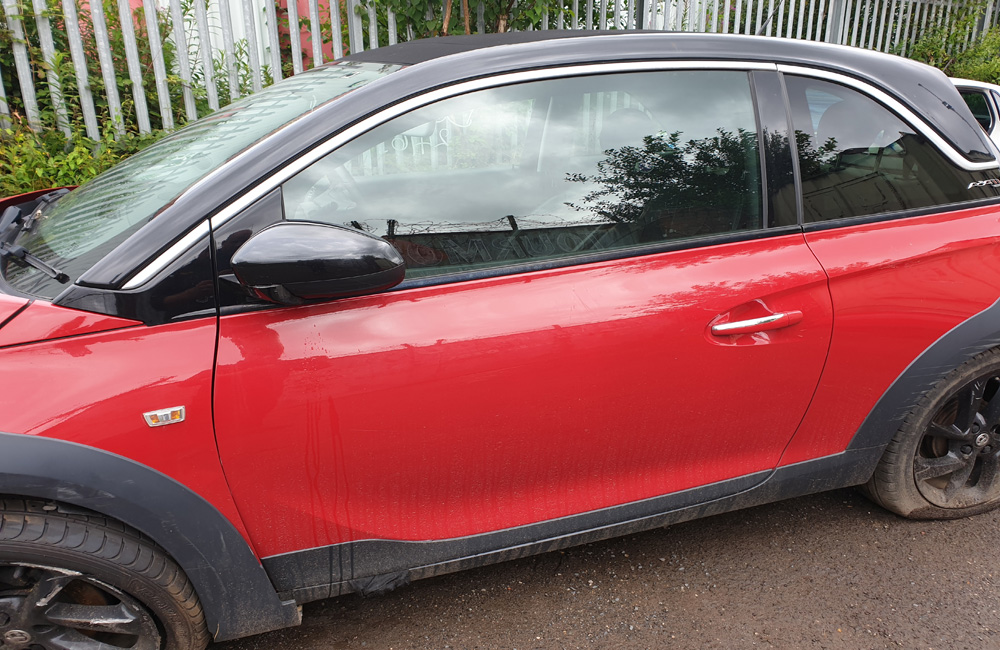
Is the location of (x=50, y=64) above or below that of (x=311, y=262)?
above

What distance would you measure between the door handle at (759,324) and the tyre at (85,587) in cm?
149

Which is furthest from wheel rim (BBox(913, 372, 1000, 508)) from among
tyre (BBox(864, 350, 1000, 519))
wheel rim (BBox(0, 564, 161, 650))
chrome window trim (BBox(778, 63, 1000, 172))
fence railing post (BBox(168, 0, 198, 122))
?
fence railing post (BBox(168, 0, 198, 122))

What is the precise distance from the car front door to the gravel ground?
1.35 feet

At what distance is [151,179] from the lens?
6.37ft

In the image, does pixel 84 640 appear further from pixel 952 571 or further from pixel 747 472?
pixel 952 571

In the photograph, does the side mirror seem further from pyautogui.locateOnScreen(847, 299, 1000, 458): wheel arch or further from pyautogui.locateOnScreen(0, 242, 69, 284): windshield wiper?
pyautogui.locateOnScreen(847, 299, 1000, 458): wheel arch

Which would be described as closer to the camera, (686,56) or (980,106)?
(686,56)

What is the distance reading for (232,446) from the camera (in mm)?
1607

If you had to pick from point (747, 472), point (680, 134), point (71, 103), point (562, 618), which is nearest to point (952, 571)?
point (747, 472)

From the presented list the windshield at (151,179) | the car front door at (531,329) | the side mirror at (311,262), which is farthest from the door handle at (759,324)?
the windshield at (151,179)

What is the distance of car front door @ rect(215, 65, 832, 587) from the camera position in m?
1.65

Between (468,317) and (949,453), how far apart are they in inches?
72.9

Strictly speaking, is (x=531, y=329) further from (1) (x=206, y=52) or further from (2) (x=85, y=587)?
(1) (x=206, y=52)

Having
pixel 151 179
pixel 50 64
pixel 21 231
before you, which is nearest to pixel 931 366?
pixel 151 179
